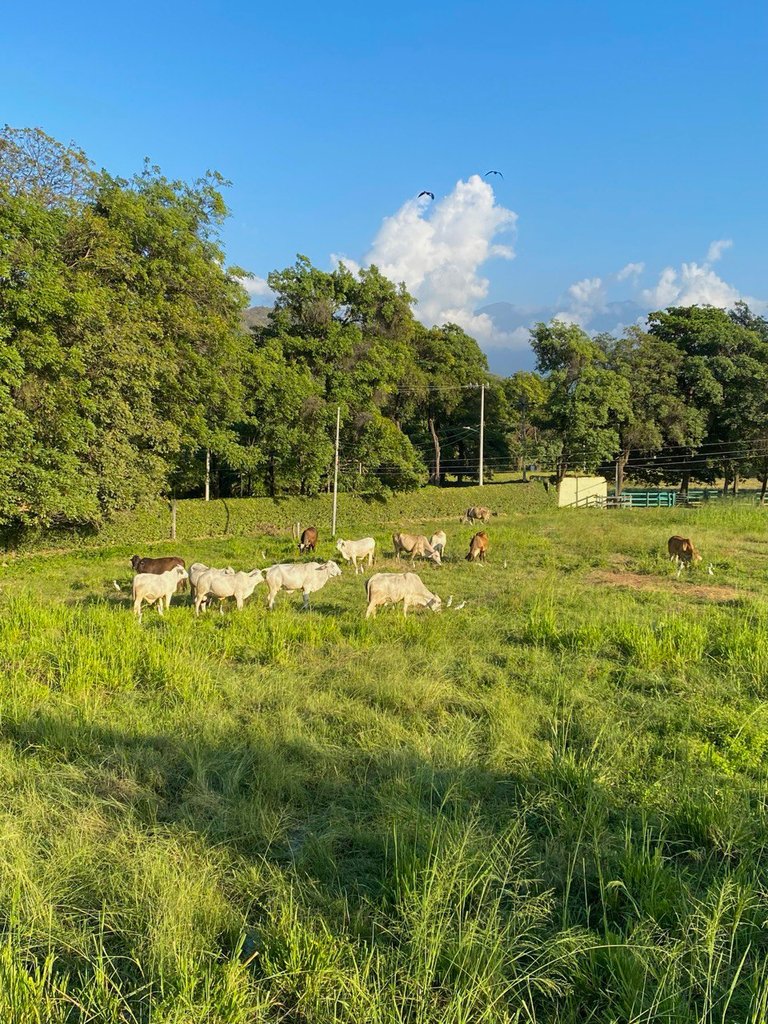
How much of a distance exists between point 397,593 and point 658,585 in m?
6.17

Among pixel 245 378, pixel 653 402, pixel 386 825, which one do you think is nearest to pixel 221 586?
pixel 386 825

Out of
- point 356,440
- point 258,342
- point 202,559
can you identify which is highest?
point 258,342

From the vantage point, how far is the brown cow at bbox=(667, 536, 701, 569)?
47.8 feet

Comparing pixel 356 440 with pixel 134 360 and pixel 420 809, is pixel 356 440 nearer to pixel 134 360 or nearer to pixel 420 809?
pixel 134 360

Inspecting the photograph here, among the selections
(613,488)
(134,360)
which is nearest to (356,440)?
(134,360)

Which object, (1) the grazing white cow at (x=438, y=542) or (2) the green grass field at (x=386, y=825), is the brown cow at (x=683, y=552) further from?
(2) the green grass field at (x=386, y=825)

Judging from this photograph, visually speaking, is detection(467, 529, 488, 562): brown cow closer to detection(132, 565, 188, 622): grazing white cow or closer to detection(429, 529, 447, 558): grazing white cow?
detection(429, 529, 447, 558): grazing white cow

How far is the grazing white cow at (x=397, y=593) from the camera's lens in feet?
32.4

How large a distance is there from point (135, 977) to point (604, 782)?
3216 mm

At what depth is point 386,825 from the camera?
370 cm

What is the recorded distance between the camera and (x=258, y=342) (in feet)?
107

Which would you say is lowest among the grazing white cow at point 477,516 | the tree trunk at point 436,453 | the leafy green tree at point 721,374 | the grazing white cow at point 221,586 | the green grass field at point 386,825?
the green grass field at point 386,825

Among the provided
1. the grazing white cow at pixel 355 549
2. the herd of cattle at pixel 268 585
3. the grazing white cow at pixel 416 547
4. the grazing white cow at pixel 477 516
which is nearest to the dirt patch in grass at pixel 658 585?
the grazing white cow at pixel 416 547

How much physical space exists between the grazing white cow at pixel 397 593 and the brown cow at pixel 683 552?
7663 millimetres
